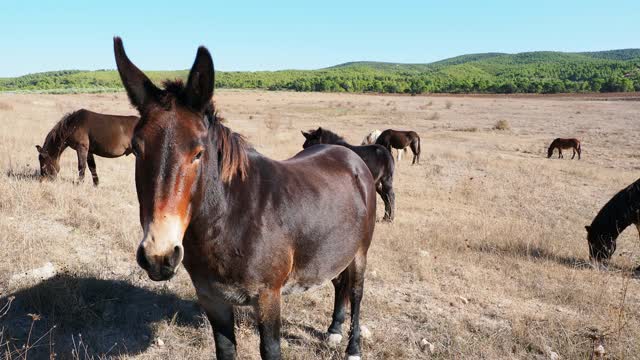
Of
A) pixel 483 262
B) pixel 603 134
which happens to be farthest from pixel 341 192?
pixel 603 134

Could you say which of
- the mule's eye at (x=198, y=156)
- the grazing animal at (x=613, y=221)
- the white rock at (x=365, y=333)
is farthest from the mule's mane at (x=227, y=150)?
the grazing animal at (x=613, y=221)

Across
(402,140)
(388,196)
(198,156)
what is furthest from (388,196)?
(402,140)

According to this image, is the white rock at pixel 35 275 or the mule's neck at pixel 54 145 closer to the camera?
the white rock at pixel 35 275

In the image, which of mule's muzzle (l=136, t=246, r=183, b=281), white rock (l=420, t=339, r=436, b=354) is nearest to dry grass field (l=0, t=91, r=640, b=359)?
white rock (l=420, t=339, r=436, b=354)

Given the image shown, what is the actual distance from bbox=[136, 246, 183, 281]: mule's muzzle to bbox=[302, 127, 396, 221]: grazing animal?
789cm

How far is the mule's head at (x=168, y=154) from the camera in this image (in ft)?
6.45

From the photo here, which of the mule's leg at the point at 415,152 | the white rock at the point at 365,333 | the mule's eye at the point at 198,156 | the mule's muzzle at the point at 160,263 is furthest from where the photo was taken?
the mule's leg at the point at 415,152

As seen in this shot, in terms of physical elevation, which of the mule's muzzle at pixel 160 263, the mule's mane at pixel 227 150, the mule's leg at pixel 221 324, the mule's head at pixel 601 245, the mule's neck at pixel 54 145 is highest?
the mule's mane at pixel 227 150

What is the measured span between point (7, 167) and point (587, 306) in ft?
36.8

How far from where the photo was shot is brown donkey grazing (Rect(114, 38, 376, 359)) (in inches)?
79.8

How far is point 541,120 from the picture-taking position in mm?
37656

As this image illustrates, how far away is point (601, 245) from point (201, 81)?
767 centimetres

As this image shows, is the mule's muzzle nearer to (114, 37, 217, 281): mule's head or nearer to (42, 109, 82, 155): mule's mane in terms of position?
(114, 37, 217, 281): mule's head

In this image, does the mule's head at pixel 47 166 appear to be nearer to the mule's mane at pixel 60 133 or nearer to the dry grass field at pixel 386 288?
the mule's mane at pixel 60 133
